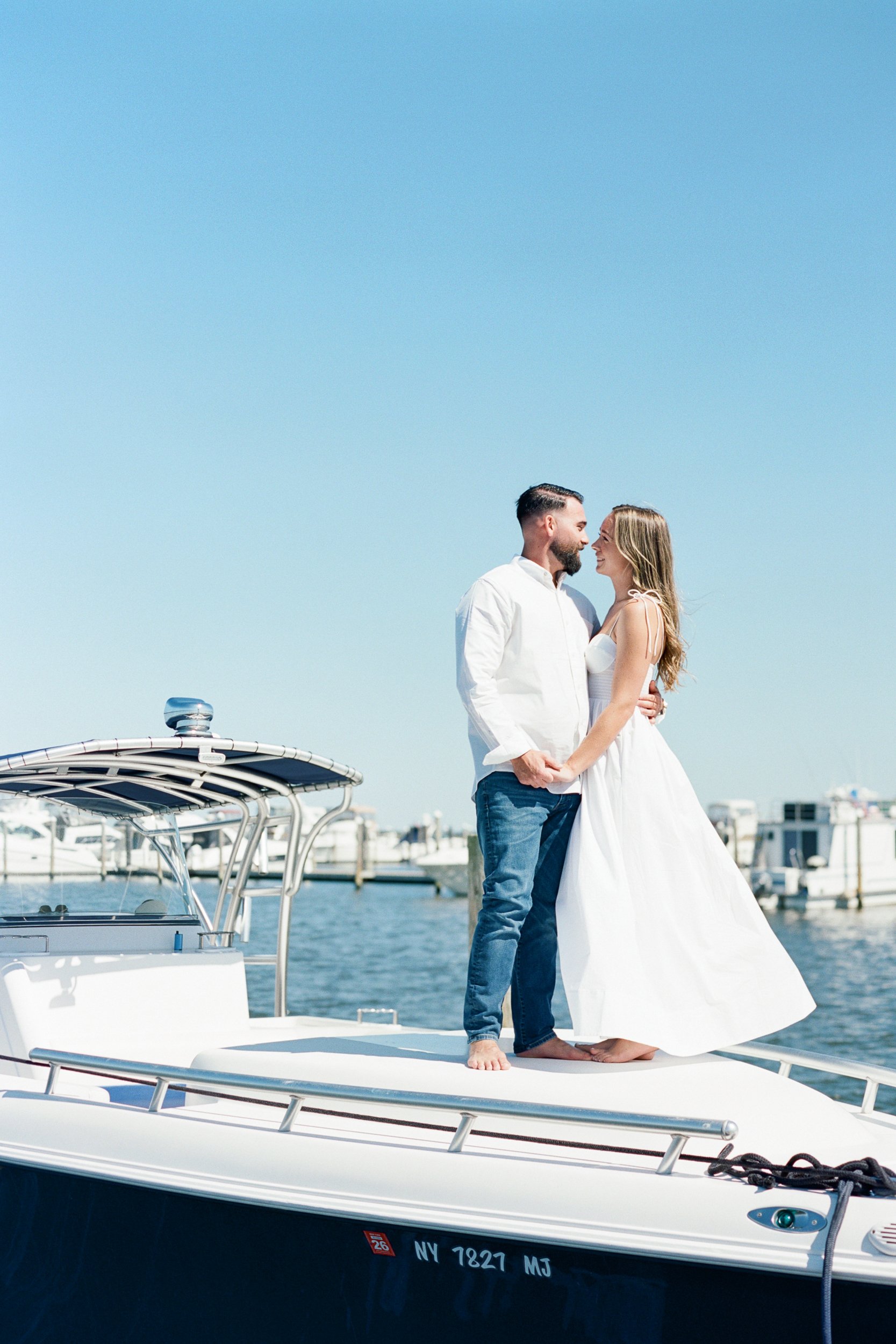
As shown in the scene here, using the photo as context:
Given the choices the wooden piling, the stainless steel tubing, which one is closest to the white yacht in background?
the wooden piling

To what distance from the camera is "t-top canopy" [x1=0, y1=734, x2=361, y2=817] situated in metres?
5.32

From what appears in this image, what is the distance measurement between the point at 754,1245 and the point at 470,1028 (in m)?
1.30

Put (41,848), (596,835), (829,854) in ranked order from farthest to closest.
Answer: (829,854)
(41,848)
(596,835)

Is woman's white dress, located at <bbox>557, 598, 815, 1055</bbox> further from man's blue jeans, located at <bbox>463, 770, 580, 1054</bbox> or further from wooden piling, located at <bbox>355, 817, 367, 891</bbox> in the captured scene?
wooden piling, located at <bbox>355, 817, 367, 891</bbox>

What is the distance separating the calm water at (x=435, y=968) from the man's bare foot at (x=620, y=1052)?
2854 mm

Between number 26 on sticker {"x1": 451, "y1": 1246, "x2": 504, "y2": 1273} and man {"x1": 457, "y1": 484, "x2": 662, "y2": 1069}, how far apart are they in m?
0.77

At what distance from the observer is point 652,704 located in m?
4.32

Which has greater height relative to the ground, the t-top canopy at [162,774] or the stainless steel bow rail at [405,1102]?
the t-top canopy at [162,774]

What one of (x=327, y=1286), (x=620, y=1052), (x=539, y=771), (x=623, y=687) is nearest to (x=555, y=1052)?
(x=620, y=1052)

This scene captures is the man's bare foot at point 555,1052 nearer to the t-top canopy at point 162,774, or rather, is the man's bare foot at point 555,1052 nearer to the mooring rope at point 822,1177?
the mooring rope at point 822,1177

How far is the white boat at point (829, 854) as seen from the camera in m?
57.6

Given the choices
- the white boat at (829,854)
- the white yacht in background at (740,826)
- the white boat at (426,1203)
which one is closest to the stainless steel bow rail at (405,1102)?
the white boat at (426,1203)

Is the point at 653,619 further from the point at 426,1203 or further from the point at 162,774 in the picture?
the point at 162,774

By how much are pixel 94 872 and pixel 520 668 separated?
280 cm
